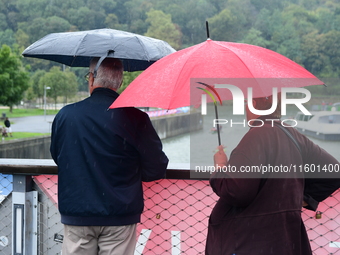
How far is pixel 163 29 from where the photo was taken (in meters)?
90.6

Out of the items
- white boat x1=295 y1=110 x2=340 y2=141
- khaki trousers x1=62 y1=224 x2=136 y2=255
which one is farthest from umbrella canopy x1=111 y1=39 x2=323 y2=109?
white boat x1=295 y1=110 x2=340 y2=141

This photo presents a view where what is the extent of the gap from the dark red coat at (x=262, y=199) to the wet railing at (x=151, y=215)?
825 mm

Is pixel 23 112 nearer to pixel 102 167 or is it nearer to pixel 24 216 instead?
pixel 24 216

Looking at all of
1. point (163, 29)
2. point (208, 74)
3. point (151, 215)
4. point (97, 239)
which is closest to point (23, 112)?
point (163, 29)

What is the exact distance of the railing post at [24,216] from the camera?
9.88 ft

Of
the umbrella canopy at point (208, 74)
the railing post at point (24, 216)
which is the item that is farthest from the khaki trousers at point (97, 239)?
the railing post at point (24, 216)

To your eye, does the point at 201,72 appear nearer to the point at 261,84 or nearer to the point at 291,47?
the point at 261,84

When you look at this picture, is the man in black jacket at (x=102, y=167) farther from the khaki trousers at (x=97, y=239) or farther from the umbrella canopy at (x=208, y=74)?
the umbrella canopy at (x=208, y=74)

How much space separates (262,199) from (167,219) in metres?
1.17

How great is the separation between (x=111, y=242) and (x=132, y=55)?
1.33 meters

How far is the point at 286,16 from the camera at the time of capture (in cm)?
9531

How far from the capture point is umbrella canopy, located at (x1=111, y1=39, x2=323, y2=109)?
76.9 inches

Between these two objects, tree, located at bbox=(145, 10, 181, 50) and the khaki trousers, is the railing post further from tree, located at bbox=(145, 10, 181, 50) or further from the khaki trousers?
tree, located at bbox=(145, 10, 181, 50)

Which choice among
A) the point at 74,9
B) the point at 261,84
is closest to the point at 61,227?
the point at 261,84
